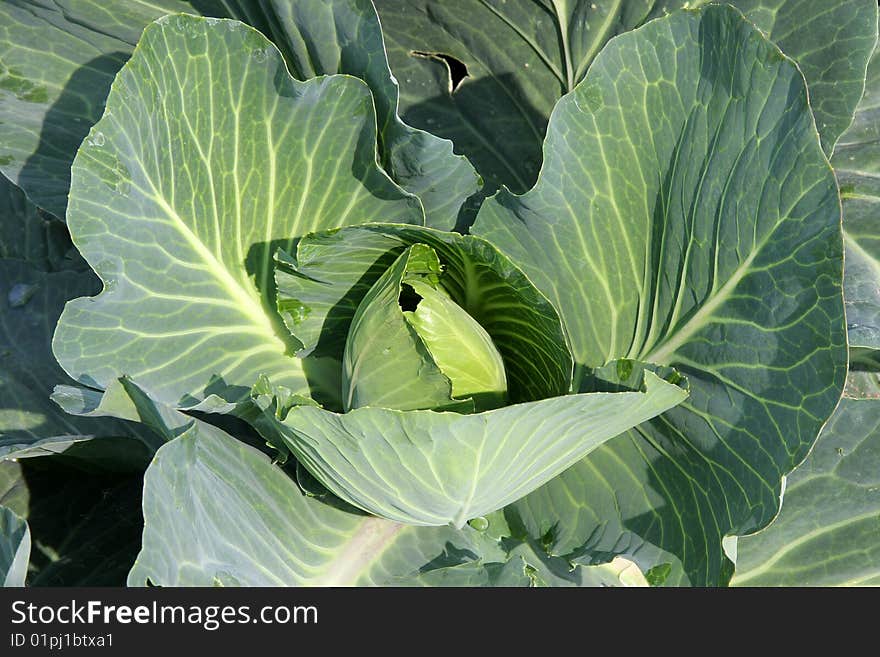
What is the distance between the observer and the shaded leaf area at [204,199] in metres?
1.16

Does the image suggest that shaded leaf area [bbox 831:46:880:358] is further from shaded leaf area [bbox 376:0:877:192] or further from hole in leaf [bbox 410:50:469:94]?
hole in leaf [bbox 410:50:469:94]

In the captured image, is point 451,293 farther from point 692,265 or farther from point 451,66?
point 451,66

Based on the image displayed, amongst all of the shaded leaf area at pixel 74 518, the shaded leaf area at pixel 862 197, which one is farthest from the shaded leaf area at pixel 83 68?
the shaded leaf area at pixel 862 197

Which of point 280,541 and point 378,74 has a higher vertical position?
point 378,74

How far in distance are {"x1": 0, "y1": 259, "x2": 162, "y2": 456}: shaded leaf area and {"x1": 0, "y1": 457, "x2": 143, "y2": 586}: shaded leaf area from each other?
78 millimetres

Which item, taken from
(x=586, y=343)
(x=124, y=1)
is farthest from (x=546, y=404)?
(x=124, y=1)

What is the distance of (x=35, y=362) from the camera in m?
1.59

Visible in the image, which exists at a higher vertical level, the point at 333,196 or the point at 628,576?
the point at 333,196

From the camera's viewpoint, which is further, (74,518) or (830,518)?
(74,518)

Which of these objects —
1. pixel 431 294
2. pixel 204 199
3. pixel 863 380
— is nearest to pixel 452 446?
pixel 431 294

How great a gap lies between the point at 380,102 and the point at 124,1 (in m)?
0.47

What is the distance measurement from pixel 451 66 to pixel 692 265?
0.68 m

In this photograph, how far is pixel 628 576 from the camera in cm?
144

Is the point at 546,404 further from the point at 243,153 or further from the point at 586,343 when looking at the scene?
the point at 243,153
